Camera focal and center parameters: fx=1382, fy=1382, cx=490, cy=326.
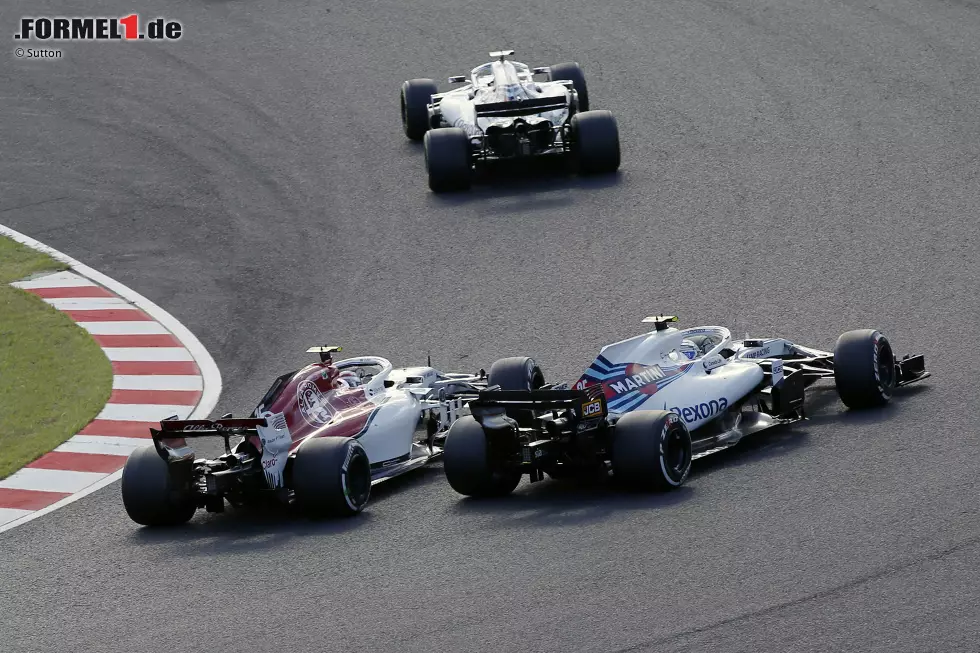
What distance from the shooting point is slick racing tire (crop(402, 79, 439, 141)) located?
2325 cm

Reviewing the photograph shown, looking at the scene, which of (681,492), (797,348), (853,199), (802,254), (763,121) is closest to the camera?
(681,492)

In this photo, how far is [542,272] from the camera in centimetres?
1780

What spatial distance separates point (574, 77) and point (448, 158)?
3.76 metres

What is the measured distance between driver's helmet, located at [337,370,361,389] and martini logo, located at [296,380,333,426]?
16.5 inches

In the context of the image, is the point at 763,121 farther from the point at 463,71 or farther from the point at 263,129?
the point at 263,129

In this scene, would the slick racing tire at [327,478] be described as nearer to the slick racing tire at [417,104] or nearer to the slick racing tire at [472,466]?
the slick racing tire at [472,466]

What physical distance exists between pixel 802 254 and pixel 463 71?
414 inches

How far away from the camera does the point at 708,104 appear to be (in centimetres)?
2347

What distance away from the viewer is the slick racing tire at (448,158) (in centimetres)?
2053

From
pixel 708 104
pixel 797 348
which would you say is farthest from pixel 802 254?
pixel 708 104

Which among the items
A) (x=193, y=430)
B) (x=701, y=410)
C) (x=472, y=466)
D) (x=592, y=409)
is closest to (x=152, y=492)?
(x=193, y=430)

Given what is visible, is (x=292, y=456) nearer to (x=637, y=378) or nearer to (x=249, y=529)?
(x=249, y=529)

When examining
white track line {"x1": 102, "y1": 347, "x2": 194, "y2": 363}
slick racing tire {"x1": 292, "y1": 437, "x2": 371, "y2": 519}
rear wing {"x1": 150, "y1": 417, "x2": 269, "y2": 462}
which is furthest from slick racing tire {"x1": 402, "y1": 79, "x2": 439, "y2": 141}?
slick racing tire {"x1": 292, "y1": 437, "x2": 371, "y2": 519}

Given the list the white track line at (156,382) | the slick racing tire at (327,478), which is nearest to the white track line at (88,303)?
the white track line at (156,382)
